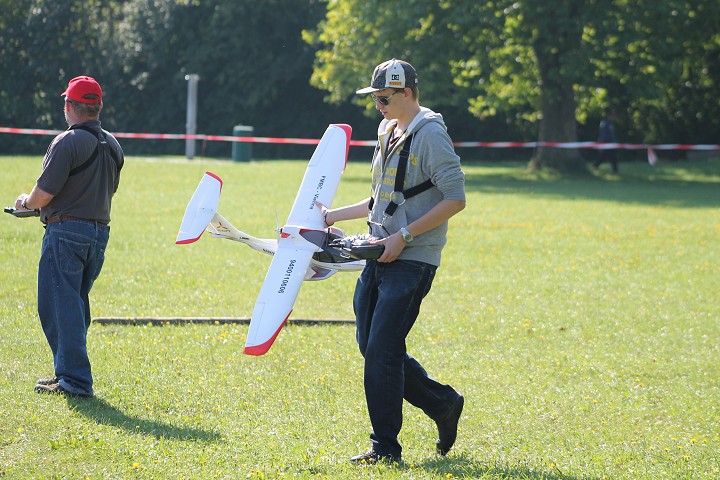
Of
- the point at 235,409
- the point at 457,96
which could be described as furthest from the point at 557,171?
the point at 235,409

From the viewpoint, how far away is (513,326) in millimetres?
9133

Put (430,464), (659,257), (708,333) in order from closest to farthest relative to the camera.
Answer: (430,464)
(708,333)
(659,257)

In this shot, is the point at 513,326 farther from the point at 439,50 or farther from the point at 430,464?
the point at 439,50

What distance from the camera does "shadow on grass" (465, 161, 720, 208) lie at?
77.4 ft

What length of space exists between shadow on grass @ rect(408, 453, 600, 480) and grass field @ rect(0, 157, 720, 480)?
0.02m

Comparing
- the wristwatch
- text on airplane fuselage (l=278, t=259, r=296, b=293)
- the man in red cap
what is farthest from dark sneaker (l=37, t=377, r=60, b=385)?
the wristwatch

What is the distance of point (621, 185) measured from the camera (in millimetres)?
27922

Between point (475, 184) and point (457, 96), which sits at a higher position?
point (457, 96)

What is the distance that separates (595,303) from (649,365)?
2661 mm

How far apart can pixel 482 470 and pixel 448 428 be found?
0.36 meters

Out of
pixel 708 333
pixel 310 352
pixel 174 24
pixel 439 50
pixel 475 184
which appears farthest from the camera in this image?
pixel 174 24

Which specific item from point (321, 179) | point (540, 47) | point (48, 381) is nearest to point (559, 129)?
point (540, 47)

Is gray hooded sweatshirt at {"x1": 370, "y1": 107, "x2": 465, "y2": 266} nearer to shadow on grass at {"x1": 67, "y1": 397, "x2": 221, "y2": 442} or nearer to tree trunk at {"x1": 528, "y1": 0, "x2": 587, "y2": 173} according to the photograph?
shadow on grass at {"x1": 67, "y1": 397, "x2": 221, "y2": 442}

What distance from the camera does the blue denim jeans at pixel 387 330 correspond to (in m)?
5.05
